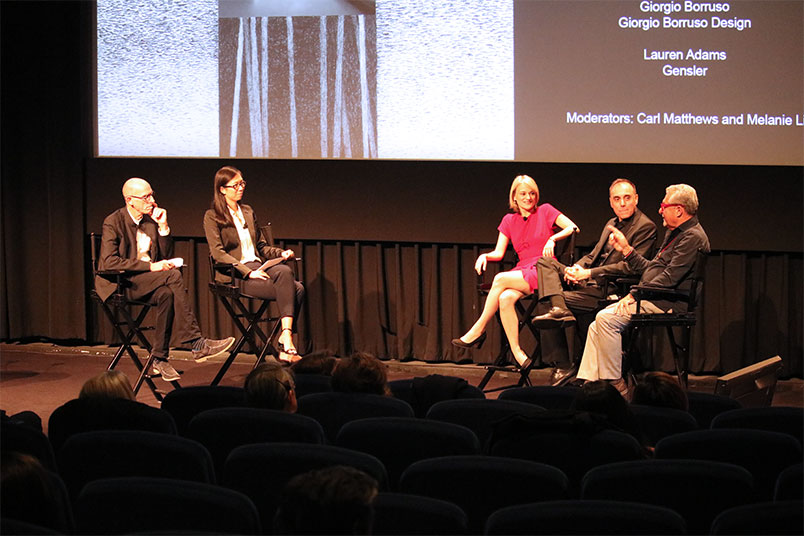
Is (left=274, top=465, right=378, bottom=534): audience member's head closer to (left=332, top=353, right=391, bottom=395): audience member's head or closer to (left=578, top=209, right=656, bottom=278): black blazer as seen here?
(left=332, top=353, right=391, bottom=395): audience member's head

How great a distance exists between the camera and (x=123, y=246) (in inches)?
236

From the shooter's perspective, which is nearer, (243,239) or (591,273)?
(591,273)

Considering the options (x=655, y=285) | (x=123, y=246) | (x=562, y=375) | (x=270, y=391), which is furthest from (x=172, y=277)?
(x=655, y=285)

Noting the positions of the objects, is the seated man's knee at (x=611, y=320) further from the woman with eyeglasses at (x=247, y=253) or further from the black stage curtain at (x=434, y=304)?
the woman with eyeglasses at (x=247, y=253)

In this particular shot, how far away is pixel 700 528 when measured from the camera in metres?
2.42

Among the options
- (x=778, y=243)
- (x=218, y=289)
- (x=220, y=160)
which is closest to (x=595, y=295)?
(x=778, y=243)

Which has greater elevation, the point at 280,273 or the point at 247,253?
the point at 247,253

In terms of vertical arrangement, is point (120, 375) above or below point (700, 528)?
above

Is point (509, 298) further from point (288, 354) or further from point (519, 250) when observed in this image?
point (288, 354)

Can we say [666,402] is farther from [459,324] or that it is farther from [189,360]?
[189,360]

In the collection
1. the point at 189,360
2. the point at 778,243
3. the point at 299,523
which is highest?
the point at 778,243

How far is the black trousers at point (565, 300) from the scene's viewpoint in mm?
5785

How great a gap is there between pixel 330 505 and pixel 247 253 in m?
4.72

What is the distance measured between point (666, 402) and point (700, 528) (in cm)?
115
